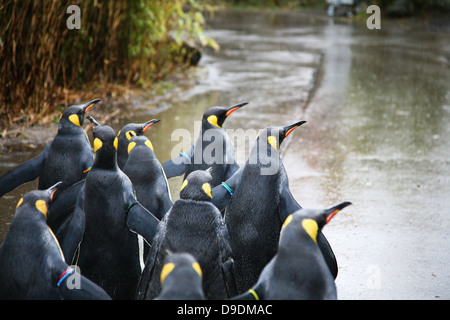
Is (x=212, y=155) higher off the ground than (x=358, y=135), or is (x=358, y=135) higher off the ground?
(x=212, y=155)

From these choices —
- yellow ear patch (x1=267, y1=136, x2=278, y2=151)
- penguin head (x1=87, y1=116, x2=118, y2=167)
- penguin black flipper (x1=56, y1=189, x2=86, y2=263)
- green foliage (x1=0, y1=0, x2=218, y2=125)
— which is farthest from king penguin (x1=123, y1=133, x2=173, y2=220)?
green foliage (x1=0, y1=0, x2=218, y2=125)

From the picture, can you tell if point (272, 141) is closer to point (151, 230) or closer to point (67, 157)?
point (151, 230)

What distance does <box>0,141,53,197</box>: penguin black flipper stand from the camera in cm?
314

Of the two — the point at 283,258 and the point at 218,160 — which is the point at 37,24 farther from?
the point at 283,258

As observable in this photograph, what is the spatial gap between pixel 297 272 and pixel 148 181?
127 centimetres

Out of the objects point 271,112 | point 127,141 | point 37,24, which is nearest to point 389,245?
point 127,141

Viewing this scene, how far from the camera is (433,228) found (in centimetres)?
377

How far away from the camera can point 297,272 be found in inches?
81.2

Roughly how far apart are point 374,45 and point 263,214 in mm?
10575

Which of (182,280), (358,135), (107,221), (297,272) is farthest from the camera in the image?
(358,135)

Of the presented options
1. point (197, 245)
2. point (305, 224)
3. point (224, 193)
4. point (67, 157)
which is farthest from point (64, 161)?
point (305, 224)

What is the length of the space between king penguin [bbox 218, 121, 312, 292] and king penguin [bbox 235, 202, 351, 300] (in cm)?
69

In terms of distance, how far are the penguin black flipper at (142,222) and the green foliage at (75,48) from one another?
349 centimetres

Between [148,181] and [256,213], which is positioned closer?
[256,213]
